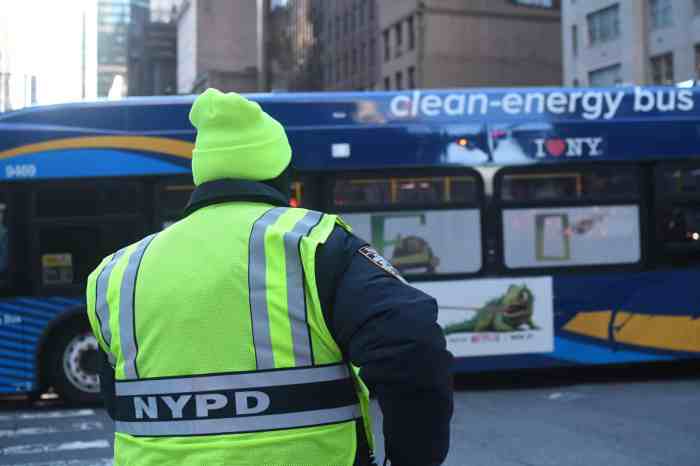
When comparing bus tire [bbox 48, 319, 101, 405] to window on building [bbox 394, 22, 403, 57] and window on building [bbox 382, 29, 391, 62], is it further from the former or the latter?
window on building [bbox 382, 29, 391, 62]

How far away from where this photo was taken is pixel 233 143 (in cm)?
228

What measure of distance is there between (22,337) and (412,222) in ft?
13.6

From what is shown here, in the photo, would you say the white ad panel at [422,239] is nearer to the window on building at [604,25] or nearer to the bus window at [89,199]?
the bus window at [89,199]

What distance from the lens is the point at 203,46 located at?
4887 inches

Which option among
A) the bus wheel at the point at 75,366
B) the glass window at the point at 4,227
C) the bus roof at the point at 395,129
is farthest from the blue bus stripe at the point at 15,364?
the bus roof at the point at 395,129

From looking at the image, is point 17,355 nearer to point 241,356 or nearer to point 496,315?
point 496,315

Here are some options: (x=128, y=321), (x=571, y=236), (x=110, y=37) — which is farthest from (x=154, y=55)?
(x=128, y=321)

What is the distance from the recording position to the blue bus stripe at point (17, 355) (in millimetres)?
Result: 9719

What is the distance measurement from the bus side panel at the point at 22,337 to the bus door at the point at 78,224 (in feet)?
0.92

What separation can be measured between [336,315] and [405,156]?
8416mm

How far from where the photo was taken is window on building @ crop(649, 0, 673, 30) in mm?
45906

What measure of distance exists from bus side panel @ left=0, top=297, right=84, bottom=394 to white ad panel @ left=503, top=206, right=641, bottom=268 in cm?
478

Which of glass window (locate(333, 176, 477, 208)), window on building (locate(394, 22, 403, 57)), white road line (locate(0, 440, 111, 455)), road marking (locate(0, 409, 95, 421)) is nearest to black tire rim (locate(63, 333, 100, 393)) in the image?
road marking (locate(0, 409, 95, 421))

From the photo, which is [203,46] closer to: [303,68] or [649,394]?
[303,68]
